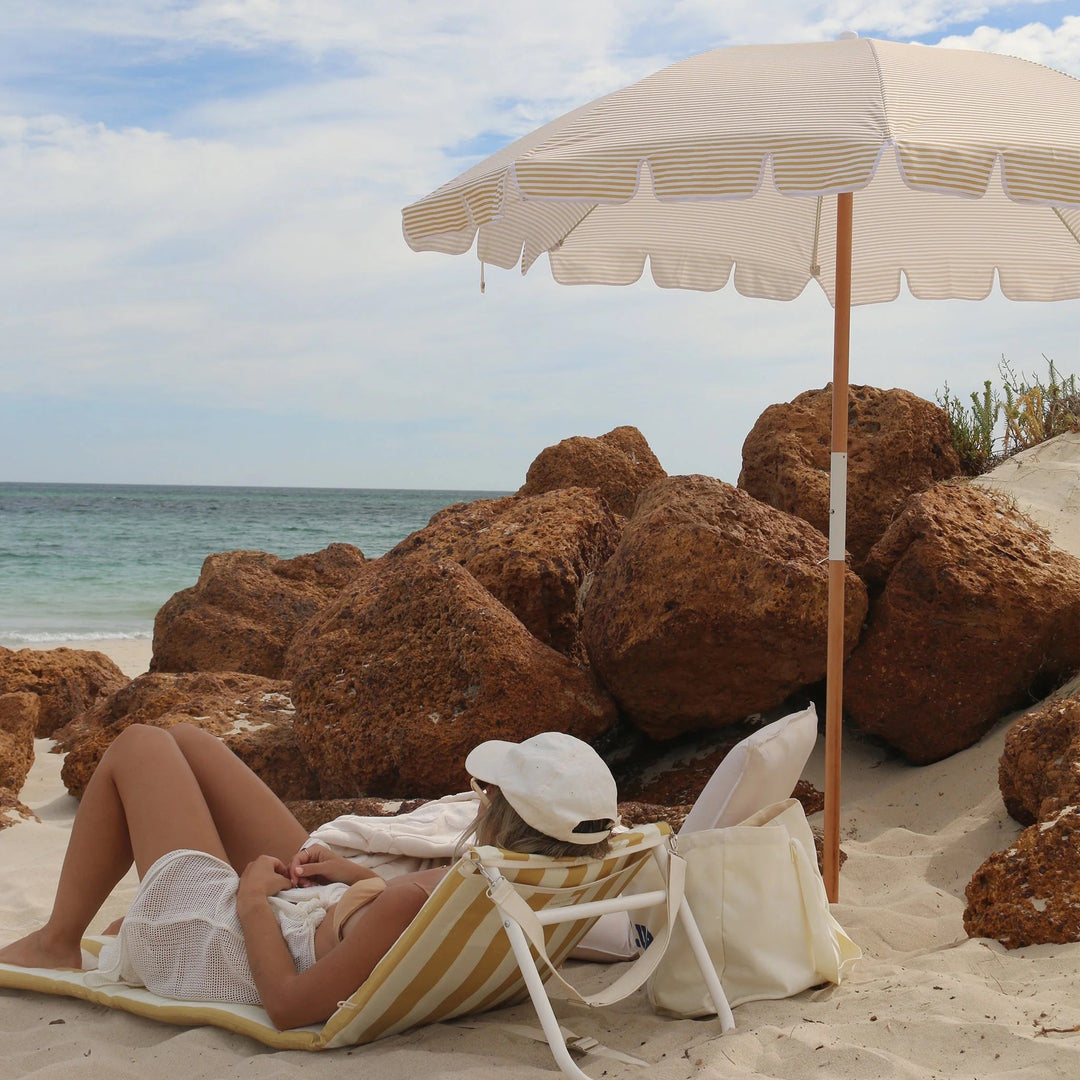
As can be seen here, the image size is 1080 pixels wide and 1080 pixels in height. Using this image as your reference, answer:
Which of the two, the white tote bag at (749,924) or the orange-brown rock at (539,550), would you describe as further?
the orange-brown rock at (539,550)

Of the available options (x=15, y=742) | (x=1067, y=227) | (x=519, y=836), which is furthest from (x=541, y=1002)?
(x=15, y=742)

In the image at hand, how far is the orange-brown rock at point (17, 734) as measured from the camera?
599 centimetres

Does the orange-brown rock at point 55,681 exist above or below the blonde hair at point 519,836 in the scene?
below

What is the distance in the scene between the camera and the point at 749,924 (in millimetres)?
2854

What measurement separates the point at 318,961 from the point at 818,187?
2.28m

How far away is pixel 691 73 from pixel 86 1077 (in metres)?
3.29

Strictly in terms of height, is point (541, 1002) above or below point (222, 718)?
above

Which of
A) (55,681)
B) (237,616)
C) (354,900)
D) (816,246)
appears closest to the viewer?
(354,900)

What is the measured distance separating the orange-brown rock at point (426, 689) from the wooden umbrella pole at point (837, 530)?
1.40 m

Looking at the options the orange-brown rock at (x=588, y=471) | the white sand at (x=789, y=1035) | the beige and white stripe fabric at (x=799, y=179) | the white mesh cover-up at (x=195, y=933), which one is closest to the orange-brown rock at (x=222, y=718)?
the white sand at (x=789, y=1035)

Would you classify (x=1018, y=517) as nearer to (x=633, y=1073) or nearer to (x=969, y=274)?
(x=969, y=274)

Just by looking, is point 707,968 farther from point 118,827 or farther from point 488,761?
point 118,827

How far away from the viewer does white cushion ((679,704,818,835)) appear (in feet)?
10.0

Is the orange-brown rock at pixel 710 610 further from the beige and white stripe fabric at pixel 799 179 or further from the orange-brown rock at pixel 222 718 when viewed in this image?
the orange-brown rock at pixel 222 718
